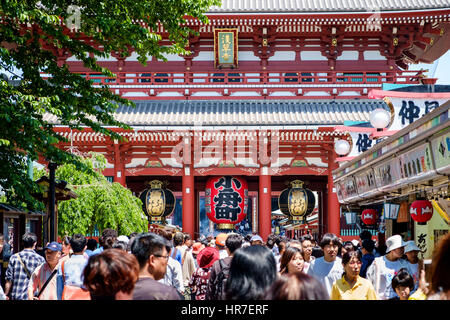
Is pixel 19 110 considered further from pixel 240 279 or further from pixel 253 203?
pixel 253 203

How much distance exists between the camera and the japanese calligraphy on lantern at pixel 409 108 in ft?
33.1

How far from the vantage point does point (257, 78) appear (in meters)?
19.4

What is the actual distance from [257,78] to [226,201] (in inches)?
170

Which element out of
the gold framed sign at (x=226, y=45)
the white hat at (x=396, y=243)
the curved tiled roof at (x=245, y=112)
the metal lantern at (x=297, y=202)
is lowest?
the white hat at (x=396, y=243)

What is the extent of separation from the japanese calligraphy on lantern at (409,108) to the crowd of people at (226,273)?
2144 mm

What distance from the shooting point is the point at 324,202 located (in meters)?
21.1

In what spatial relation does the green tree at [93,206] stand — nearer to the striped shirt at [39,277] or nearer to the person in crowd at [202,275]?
the person in crowd at [202,275]

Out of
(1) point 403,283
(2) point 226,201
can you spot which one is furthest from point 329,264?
(2) point 226,201

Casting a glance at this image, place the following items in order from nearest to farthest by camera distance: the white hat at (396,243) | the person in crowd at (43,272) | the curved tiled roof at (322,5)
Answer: the person in crowd at (43,272) < the white hat at (396,243) < the curved tiled roof at (322,5)

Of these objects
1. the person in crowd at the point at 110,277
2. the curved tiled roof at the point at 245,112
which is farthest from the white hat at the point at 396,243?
the curved tiled roof at the point at 245,112

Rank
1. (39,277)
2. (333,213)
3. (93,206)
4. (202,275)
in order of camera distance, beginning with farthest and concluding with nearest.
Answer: (333,213), (93,206), (202,275), (39,277)

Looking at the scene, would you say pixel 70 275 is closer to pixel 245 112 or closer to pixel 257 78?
pixel 245 112

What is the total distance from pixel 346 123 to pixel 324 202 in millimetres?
7741

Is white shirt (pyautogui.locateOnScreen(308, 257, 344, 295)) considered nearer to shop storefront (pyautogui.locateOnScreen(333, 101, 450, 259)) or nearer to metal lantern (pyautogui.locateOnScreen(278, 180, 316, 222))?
shop storefront (pyautogui.locateOnScreen(333, 101, 450, 259))
